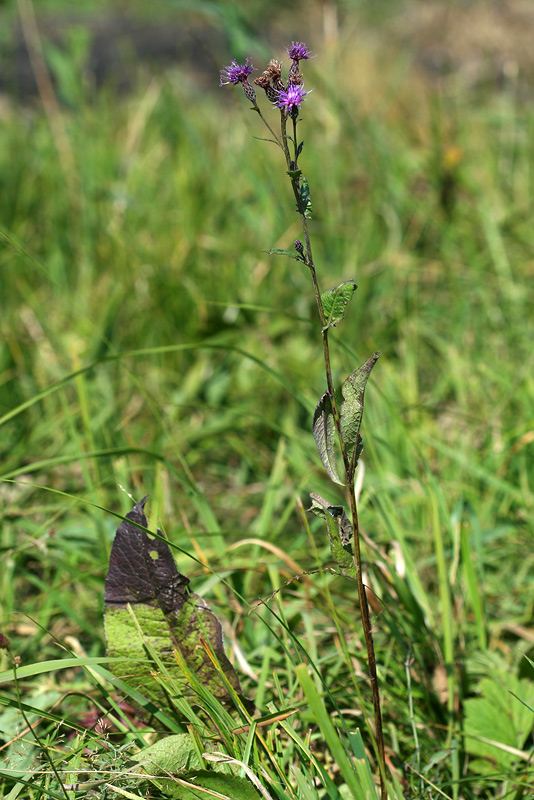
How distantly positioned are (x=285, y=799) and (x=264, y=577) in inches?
21.0

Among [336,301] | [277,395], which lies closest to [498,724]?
[336,301]

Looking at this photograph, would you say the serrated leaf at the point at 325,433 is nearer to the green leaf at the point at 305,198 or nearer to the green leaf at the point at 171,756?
the green leaf at the point at 305,198

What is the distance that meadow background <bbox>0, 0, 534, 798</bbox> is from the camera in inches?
40.1

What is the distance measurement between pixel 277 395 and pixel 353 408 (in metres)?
1.16

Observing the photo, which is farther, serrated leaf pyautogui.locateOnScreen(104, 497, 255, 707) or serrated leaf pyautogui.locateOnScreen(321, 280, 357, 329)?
serrated leaf pyautogui.locateOnScreen(104, 497, 255, 707)

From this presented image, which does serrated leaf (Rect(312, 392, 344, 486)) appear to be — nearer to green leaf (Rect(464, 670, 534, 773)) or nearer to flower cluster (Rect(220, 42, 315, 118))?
flower cluster (Rect(220, 42, 315, 118))

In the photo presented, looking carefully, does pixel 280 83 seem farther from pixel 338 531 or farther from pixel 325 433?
pixel 338 531

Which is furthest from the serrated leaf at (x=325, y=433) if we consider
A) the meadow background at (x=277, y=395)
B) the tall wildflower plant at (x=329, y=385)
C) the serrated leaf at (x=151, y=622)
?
the serrated leaf at (x=151, y=622)

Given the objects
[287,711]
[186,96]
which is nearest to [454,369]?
[287,711]

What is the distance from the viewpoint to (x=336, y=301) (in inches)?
27.7

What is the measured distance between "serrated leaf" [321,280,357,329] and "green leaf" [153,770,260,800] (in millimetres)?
524

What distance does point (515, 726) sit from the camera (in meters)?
0.94

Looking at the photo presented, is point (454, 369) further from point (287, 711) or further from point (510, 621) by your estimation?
point (287, 711)

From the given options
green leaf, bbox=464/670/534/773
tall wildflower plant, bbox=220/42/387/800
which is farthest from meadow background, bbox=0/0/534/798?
tall wildflower plant, bbox=220/42/387/800
